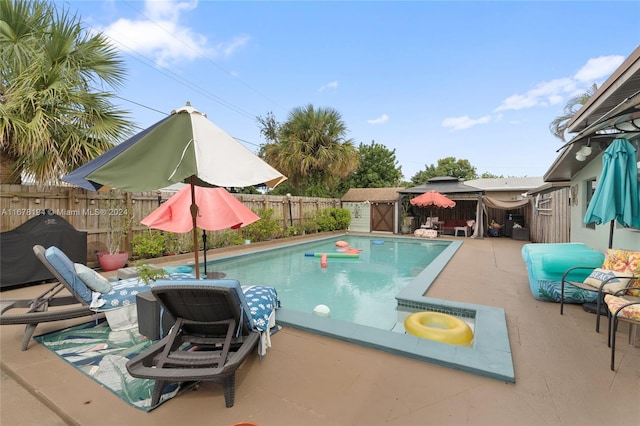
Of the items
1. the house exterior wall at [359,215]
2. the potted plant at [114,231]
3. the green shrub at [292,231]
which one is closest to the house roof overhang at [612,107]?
the potted plant at [114,231]

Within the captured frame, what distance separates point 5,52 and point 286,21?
8.46 meters

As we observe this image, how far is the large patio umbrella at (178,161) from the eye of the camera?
7.38 feet

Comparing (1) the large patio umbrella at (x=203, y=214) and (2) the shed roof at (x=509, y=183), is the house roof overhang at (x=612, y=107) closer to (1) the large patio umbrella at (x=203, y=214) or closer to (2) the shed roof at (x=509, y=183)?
(1) the large patio umbrella at (x=203, y=214)

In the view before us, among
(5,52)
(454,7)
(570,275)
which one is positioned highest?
(454,7)

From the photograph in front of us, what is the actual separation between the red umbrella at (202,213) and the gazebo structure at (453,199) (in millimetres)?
12089

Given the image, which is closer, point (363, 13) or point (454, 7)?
point (454, 7)

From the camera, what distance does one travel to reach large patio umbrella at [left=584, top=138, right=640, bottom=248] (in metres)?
3.49

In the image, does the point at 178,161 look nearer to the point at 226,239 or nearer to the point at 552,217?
the point at 226,239

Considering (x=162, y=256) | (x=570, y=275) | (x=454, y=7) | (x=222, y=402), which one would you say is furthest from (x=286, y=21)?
(x=222, y=402)

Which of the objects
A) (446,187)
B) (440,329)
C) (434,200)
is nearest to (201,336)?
(440,329)

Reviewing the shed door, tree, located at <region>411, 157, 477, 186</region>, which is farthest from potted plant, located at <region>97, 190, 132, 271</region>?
tree, located at <region>411, 157, 477, 186</region>

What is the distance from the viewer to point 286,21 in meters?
11.0

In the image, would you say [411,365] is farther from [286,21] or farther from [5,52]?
[286,21]

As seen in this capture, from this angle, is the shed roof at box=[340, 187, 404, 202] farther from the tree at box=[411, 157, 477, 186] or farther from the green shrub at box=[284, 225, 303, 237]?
the tree at box=[411, 157, 477, 186]
